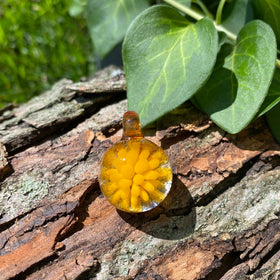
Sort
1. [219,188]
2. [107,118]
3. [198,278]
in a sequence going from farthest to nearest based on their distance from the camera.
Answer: [107,118] < [219,188] < [198,278]

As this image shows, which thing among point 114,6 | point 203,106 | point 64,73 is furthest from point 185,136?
point 64,73

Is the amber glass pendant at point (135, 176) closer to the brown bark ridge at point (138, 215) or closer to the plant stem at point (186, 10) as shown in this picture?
the brown bark ridge at point (138, 215)

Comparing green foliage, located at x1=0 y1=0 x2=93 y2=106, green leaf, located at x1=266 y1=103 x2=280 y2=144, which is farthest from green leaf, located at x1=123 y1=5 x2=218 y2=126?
green foliage, located at x1=0 y1=0 x2=93 y2=106

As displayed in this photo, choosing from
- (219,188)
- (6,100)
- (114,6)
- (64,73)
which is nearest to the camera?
(219,188)

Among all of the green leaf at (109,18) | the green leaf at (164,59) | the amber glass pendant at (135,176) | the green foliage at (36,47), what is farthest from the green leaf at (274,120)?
the green foliage at (36,47)

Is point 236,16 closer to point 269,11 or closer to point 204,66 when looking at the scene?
point 269,11

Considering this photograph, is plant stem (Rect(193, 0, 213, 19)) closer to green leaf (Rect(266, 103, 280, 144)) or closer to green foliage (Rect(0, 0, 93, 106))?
green leaf (Rect(266, 103, 280, 144))

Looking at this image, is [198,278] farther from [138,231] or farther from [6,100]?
[6,100]
